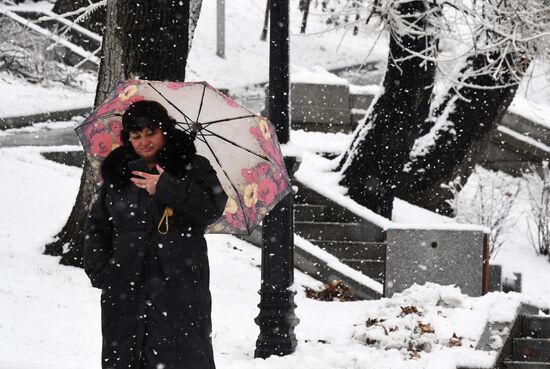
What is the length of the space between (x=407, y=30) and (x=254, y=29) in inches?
1068

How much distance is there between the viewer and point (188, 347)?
534cm

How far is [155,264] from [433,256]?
20.9 feet

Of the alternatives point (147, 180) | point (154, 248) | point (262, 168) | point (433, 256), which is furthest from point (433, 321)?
point (147, 180)

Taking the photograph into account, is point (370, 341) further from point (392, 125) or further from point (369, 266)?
point (392, 125)

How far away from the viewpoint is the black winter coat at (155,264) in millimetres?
5312

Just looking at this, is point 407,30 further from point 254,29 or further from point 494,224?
point 254,29

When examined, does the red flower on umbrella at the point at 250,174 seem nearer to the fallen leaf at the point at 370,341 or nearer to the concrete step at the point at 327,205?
the fallen leaf at the point at 370,341

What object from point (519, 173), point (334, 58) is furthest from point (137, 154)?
point (334, 58)

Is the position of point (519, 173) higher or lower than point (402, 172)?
lower

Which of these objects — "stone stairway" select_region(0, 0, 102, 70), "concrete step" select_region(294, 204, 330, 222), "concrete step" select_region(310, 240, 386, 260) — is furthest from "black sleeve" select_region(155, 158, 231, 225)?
"stone stairway" select_region(0, 0, 102, 70)

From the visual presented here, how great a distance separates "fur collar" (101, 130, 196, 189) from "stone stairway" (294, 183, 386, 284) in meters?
8.86

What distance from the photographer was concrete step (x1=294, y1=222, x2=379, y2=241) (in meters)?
14.5

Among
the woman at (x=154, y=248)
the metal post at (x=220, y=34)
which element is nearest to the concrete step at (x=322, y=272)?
the woman at (x=154, y=248)

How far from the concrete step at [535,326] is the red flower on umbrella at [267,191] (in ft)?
13.5
